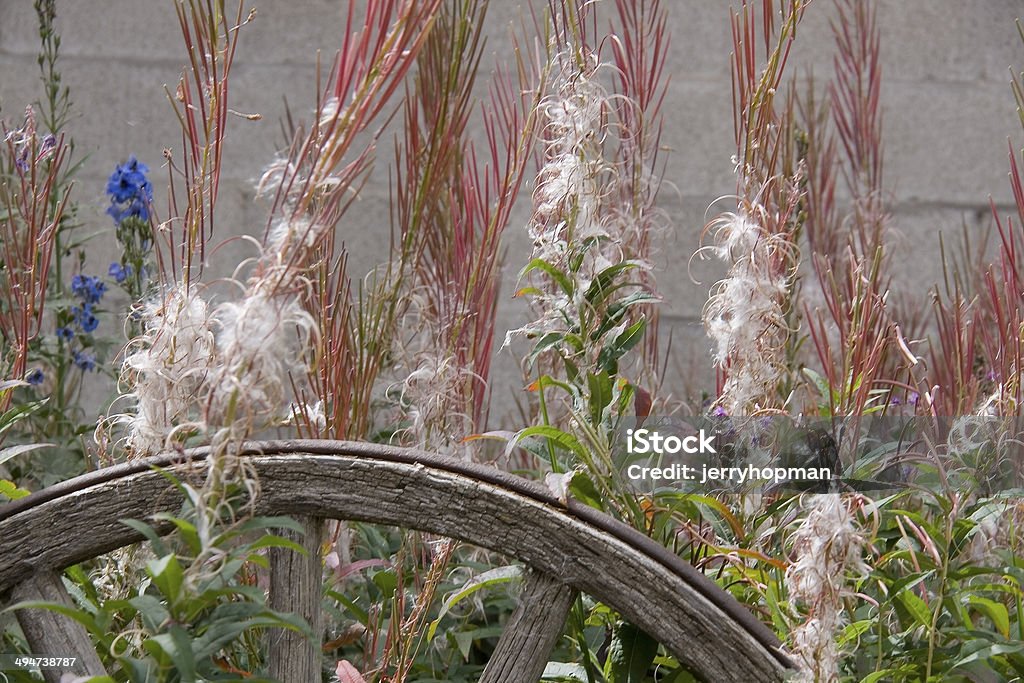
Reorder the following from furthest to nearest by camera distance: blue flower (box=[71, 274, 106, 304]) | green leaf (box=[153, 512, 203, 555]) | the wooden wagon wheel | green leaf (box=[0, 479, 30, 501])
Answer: blue flower (box=[71, 274, 106, 304]) < green leaf (box=[0, 479, 30, 501]) < the wooden wagon wheel < green leaf (box=[153, 512, 203, 555])

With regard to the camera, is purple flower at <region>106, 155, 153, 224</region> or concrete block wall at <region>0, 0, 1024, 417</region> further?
concrete block wall at <region>0, 0, 1024, 417</region>

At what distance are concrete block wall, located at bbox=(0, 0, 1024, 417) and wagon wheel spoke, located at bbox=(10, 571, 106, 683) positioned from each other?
144cm

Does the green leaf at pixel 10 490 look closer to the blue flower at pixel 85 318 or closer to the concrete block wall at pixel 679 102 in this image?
the blue flower at pixel 85 318

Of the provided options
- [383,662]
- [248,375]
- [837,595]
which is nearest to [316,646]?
[383,662]

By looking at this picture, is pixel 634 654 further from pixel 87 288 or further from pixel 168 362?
pixel 87 288

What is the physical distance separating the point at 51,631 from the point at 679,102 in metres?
1.74

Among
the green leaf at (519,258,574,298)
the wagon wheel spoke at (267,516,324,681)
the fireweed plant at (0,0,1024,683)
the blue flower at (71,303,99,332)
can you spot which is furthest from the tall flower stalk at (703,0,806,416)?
the blue flower at (71,303,99,332)

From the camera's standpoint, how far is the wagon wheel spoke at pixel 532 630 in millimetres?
689

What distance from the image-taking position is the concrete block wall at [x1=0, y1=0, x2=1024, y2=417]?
2.07 meters

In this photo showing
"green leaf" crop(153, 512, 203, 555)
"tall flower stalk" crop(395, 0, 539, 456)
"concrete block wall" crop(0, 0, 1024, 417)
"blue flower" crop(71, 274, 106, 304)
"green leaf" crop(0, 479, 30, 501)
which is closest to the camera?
"green leaf" crop(153, 512, 203, 555)

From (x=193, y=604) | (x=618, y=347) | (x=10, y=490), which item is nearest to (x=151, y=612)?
(x=193, y=604)

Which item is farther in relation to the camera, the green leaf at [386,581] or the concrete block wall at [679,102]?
the concrete block wall at [679,102]

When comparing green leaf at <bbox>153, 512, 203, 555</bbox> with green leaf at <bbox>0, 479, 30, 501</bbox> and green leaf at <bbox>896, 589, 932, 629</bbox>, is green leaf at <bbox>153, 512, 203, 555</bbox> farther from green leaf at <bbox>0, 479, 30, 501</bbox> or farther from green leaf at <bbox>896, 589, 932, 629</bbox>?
green leaf at <bbox>896, 589, 932, 629</bbox>

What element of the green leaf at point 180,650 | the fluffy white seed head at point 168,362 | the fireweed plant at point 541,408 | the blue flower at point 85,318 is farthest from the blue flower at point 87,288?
the green leaf at point 180,650
